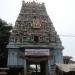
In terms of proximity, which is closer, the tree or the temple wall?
the temple wall

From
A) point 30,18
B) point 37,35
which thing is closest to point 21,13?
point 30,18

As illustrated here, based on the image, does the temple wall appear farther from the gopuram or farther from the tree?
the tree

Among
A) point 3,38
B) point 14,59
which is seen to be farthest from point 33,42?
point 3,38

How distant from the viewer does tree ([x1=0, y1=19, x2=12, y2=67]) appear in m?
27.2

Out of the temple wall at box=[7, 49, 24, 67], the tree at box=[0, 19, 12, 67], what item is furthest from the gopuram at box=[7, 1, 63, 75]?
the tree at box=[0, 19, 12, 67]

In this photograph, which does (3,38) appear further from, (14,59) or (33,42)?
(33,42)

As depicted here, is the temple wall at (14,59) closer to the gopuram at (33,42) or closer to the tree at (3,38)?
the gopuram at (33,42)

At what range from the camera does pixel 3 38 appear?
1109 inches

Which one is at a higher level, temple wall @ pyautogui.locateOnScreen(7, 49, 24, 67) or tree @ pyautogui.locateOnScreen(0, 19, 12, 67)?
tree @ pyautogui.locateOnScreen(0, 19, 12, 67)

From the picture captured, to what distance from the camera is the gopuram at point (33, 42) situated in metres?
24.4

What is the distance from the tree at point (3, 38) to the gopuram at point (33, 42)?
2.61m

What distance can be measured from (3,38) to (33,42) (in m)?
4.92

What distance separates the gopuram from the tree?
261 cm

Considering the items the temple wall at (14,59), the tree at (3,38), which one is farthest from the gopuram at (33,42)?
the tree at (3,38)
